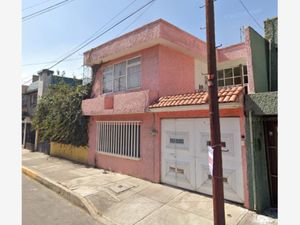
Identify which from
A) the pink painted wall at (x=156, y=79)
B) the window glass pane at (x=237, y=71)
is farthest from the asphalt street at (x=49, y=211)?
the window glass pane at (x=237, y=71)

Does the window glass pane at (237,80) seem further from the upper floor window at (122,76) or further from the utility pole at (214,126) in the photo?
the utility pole at (214,126)

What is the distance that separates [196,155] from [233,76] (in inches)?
253

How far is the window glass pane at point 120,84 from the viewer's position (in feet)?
34.1

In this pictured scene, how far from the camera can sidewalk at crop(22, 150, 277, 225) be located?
552 cm

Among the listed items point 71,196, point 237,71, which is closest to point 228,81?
point 237,71

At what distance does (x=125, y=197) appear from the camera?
7.09 metres

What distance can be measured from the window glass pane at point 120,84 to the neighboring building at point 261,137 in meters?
5.79

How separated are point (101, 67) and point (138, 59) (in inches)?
118

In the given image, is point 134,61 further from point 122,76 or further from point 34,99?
point 34,99

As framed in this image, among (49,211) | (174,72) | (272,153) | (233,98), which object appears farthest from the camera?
(174,72)

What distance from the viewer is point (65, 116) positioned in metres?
13.5

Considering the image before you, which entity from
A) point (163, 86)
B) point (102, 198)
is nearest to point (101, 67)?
point (163, 86)

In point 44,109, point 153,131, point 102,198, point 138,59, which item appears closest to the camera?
point 102,198

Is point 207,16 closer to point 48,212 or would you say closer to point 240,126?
point 240,126
